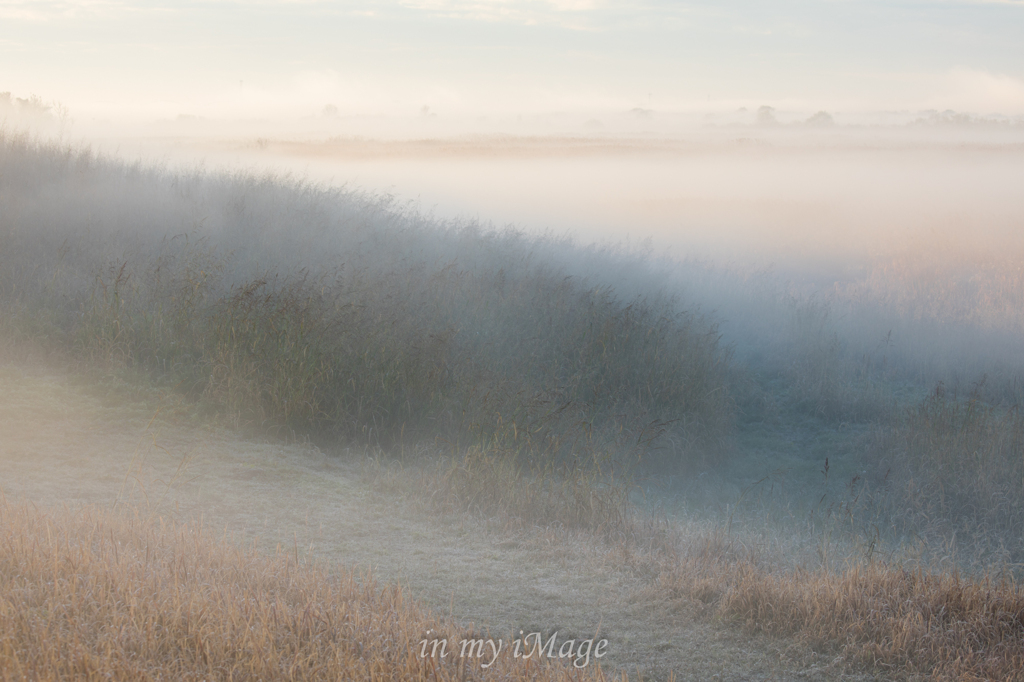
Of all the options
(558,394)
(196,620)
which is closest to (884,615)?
(196,620)

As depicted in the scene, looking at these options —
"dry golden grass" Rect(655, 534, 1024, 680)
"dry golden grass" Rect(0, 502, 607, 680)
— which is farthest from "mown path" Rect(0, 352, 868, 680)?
"dry golden grass" Rect(0, 502, 607, 680)

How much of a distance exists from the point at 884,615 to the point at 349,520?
9.55ft

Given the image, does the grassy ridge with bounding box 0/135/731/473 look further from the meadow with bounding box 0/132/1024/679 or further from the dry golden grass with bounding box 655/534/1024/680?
the dry golden grass with bounding box 655/534/1024/680

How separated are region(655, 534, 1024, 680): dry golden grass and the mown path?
0.15 metres

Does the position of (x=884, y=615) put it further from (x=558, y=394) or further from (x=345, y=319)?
(x=345, y=319)

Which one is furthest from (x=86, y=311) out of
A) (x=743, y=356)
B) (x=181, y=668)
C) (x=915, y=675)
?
(x=743, y=356)

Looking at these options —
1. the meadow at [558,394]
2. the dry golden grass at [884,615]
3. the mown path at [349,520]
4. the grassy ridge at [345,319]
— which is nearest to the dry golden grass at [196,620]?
the meadow at [558,394]

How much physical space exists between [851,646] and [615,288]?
9034 mm

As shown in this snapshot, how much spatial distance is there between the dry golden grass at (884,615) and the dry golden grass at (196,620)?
1191 millimetres

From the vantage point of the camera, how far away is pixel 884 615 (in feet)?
11.7

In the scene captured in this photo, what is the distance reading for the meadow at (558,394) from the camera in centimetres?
357

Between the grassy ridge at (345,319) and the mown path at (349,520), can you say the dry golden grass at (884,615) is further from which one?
the grassy ridge at (345,319)

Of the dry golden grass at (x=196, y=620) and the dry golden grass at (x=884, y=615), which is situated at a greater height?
the dry golden grass at (x=196, y=620)

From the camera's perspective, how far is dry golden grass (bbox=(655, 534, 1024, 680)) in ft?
10.7
